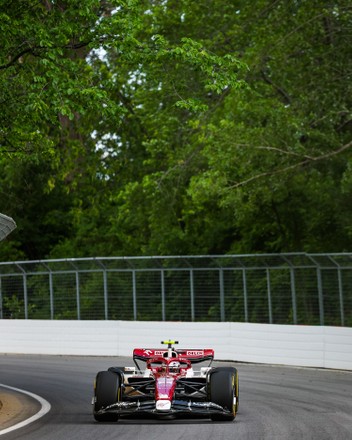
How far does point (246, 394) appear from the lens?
706 inches

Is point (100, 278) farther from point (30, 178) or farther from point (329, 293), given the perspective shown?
point (30, 178)

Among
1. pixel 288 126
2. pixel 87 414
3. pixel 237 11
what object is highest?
pixel 237 11

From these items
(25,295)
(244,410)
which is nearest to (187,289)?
(25,295)

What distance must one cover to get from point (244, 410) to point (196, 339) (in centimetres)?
1145

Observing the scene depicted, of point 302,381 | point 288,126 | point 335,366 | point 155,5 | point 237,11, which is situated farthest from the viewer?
point 155,5

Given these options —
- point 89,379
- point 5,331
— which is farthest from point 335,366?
point 5,331

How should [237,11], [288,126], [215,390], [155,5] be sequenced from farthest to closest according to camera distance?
1. [155,5]
2. [237,11]
3. [288,126]
4. [215,390]

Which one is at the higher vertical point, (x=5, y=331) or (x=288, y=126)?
Answer: (x=288, y=126)

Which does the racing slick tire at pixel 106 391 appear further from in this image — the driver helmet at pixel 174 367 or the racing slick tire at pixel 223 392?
the racing slick tire at pixel 223 392

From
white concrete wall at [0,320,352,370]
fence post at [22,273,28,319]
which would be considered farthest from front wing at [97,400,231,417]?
fence post at [22,273,28,319]

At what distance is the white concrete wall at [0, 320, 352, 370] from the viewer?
77.2ft

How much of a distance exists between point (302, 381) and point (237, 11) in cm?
1648

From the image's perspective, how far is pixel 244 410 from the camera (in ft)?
50.9

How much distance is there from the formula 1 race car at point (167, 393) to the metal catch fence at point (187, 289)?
34.1 feet
